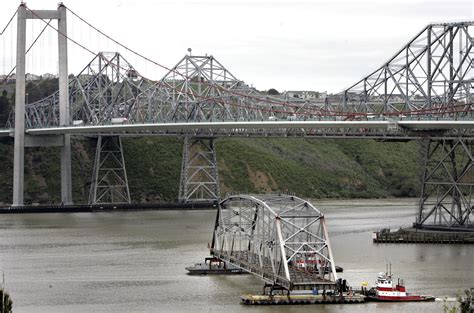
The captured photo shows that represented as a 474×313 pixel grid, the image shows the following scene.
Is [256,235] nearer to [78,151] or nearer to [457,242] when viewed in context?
[457,242]

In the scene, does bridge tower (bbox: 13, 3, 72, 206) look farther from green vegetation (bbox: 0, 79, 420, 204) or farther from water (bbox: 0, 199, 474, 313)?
water (bbox: 0, 199, 474, 313)

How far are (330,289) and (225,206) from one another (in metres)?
10.2

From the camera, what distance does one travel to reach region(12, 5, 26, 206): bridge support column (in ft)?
290

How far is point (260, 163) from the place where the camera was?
4289 inches

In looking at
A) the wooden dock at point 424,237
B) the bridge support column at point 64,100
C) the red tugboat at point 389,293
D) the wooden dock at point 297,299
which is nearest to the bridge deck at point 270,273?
the wooden dock at point 297,299

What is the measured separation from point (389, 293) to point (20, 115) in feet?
163

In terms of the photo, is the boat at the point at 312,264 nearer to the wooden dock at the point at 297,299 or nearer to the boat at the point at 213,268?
the wooden dock at the point at 297,299

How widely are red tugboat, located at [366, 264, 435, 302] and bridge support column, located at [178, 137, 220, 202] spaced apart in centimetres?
4487

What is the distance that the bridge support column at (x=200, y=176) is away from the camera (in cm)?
9225

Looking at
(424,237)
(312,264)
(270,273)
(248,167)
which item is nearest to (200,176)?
(248,167)

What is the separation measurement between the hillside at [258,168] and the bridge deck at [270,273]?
1783 inches

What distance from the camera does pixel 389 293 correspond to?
45.2 metres

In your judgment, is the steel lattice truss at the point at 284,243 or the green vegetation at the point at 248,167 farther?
the green vegetation at the point at 248,167

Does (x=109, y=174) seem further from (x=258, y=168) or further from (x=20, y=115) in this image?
(x=258, y=168)
